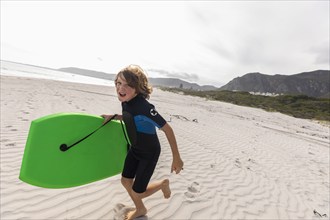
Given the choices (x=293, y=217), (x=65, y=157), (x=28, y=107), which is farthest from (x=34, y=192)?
(x=28, y=107)

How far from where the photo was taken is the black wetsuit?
9.07 ft

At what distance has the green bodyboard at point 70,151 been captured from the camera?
3.08m

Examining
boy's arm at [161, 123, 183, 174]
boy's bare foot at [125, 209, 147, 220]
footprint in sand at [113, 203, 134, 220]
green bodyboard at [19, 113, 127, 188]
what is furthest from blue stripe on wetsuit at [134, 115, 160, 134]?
footprint in sand at [113, 203, 134, 220]

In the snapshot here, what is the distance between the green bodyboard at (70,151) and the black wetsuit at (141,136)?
654mm

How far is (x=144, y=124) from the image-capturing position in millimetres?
2869

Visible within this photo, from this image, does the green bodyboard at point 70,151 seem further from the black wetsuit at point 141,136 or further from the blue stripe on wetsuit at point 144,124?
the blue stripe on wetsuit at point 144,124

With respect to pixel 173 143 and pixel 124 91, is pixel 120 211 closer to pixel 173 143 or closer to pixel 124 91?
pixel 173 143

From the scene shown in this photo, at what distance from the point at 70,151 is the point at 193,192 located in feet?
8.78

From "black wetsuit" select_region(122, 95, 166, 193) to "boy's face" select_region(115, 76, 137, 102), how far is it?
0.05m

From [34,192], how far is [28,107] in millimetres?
7441

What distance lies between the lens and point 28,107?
1018 cm

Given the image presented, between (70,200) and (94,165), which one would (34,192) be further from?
(94,165)

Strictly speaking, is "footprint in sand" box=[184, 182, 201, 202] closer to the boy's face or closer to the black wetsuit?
the black wetsuit

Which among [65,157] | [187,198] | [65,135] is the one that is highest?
[65,135]
